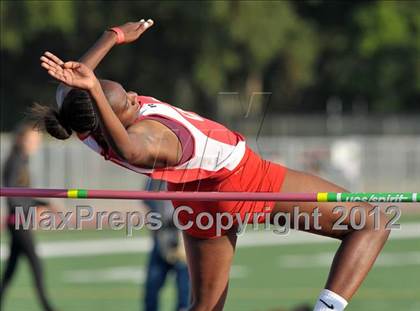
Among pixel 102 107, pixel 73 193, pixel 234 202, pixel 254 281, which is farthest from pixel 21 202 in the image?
pixel 102 107

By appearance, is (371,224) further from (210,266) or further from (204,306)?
(204,306)

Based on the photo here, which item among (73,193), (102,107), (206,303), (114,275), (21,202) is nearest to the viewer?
(102,107)

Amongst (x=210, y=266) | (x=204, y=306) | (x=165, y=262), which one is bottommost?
(x=165, y=262)

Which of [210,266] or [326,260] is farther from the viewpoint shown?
[326,260]

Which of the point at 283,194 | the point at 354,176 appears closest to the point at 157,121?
the point at 283,194

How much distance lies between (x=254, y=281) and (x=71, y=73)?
896 cm

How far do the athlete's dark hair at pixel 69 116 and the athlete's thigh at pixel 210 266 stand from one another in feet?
3.04

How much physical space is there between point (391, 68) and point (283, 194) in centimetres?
3515

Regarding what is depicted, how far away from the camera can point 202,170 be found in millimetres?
6062

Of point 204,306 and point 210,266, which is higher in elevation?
point 210,266

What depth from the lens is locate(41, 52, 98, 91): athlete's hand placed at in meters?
5.23

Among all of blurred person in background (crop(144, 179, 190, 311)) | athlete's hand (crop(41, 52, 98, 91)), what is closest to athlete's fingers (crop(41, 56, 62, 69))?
athlete's hand (crop(41, 52, 98, 91))

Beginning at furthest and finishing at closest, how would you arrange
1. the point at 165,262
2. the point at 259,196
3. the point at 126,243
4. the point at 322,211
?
the point at 126,243
the point at 165,262
the point at 322,211
the point at 259,196

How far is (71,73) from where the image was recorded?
17.3 ft
